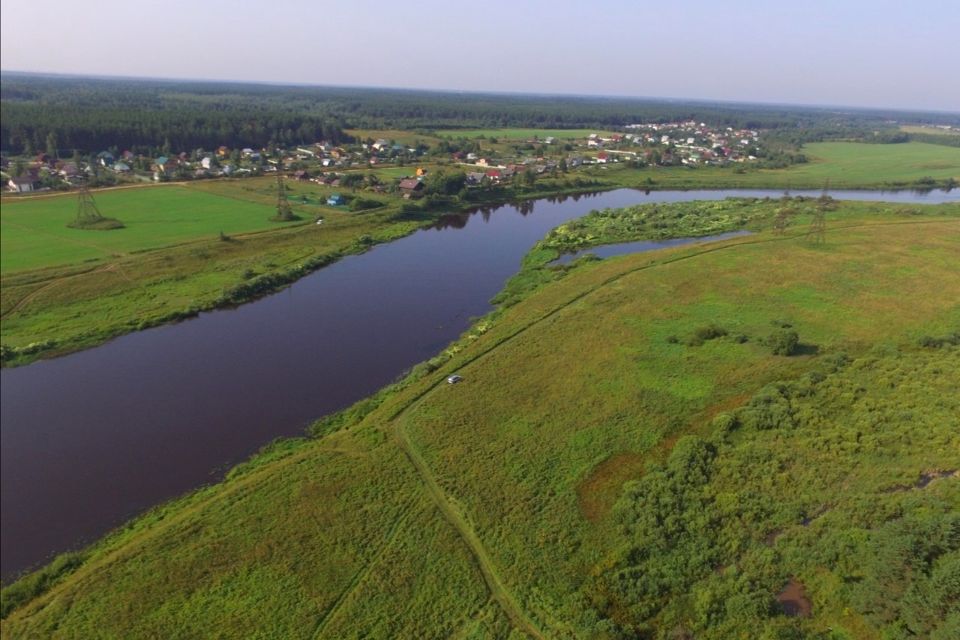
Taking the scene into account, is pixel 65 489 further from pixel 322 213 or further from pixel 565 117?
pixel 565 117

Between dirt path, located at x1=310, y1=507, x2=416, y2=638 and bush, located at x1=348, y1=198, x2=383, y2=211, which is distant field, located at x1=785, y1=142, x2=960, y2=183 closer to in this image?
bush, located at x1=348, y1=198, x2=383, y2=211

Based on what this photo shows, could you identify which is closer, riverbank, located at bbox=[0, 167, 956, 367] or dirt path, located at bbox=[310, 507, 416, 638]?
dirt path, located at bbox=[310, 507, 416, 638]

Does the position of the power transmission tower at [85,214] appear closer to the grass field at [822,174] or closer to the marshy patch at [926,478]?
the marshy patch at [926,478]

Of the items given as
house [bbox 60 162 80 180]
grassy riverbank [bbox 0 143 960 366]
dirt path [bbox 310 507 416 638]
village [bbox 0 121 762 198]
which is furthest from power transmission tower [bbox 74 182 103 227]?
dirt path [bbox 310 507 416 638]

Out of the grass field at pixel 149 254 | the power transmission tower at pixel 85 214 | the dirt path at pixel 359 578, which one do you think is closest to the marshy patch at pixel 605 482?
the dirt path at pixel 359 578

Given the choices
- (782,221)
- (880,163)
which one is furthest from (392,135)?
(880,163)
